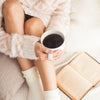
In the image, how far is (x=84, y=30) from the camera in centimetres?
→ 100

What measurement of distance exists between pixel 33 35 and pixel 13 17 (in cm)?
11

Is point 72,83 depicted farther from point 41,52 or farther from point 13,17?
point 13,17

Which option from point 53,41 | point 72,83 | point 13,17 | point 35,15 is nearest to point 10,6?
point 13,17

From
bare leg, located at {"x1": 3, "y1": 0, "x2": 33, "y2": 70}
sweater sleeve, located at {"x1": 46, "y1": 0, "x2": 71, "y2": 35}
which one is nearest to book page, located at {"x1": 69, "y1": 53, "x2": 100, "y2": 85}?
sweater sleeve, located at {"x1": 46, "y1": 0, "x2": 71, "y2": 35}

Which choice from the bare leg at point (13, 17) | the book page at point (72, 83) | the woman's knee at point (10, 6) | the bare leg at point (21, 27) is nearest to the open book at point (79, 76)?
the book page at point (72, 83)

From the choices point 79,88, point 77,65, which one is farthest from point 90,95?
point 77,65

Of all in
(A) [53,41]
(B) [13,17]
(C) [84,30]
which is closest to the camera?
(A) [53,41]

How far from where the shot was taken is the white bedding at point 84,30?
3.06 feet

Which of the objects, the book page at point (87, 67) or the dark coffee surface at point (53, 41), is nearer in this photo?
the dark coffee surface at point (53, 41)

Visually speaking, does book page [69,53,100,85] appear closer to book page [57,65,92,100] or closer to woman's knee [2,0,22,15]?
book page [57,65,92,100]

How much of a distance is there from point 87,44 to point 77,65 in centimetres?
16

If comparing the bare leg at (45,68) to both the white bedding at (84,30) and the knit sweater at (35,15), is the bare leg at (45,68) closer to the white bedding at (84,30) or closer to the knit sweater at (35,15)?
the knit sweater at (35,15)

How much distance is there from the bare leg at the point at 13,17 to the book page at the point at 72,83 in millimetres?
202

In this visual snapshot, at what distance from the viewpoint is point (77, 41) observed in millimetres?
963
